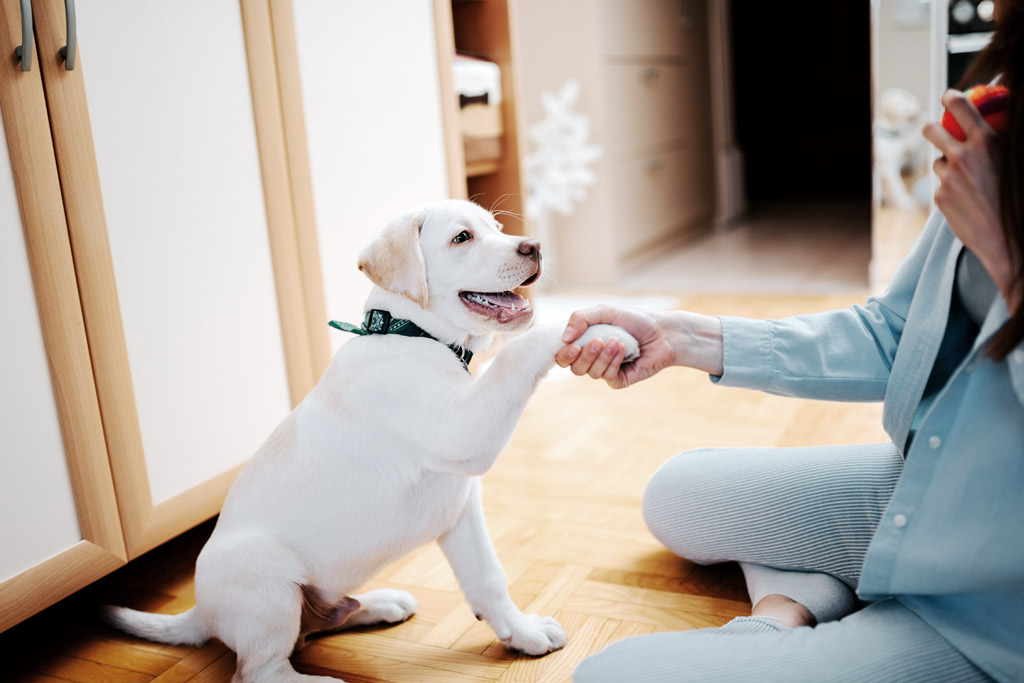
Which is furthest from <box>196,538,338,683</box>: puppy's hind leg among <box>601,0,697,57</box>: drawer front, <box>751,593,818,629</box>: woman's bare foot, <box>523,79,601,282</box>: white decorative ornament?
<box>601,0,697,57</box>: drawer front

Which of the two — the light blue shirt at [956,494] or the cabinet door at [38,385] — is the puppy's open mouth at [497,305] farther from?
the cabinet door at [38,385]

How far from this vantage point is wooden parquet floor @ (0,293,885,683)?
4.17ft

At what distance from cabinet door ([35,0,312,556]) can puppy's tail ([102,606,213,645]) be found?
4.7 inches

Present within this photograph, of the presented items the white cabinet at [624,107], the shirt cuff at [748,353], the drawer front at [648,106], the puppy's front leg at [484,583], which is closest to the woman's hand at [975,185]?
the shirt cuff at [748,353]

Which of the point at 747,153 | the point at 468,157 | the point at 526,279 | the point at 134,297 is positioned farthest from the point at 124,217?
the point at 747,153

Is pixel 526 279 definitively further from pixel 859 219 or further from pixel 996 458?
pixel 859 219

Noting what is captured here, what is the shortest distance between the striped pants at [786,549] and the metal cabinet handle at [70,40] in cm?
108

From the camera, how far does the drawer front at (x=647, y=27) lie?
3670mm

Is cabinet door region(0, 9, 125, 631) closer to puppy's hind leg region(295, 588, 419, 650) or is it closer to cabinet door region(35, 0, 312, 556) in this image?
cabinet door region(35, 0, 312, 556)

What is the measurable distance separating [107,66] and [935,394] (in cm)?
126

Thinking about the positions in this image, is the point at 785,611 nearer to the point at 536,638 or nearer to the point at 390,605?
the point at 536,638

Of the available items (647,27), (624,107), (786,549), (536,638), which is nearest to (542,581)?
(536,638)

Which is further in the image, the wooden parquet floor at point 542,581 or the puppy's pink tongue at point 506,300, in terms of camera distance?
the wooden parquet floor at point 542,581

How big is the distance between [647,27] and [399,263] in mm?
3303
